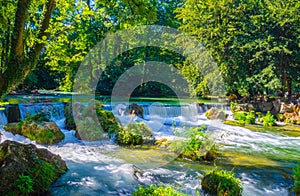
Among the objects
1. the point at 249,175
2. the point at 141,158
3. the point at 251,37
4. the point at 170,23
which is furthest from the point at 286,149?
the point at 170,23

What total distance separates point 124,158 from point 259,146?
523 cm

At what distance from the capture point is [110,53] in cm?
2356

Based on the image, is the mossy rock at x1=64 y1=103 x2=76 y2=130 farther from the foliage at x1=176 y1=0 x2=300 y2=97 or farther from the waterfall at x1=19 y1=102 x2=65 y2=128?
the foliage at x1=176 y1=0 x2=300 y2=97

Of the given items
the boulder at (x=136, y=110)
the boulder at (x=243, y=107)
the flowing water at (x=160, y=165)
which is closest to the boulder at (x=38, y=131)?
the flowing water at (x=160, y=165)

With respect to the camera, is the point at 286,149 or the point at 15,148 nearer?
the point at 15,148

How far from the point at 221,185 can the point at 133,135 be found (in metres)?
4.61

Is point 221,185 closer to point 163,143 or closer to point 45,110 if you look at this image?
point 163,143

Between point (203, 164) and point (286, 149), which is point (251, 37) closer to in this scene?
point (286, 149)

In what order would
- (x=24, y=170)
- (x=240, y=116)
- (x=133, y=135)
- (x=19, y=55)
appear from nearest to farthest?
(x=19, y=55), (x=24, y=170), (x=133, y=135), (x=240, y=116)

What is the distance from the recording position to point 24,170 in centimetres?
455

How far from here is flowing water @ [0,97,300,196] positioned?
5.30m

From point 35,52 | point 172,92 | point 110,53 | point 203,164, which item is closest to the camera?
point 35,52

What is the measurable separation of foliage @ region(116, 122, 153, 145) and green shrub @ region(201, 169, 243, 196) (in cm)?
409

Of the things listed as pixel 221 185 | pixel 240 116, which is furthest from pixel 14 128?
pixel 240 116
